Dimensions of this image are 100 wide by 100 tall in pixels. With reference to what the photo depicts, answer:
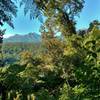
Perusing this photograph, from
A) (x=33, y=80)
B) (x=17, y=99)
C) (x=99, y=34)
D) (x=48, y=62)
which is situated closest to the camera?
(x=17, y=99)

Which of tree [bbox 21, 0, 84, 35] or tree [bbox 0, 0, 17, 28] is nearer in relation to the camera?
tree [bbox 0, 0, 17, 28]

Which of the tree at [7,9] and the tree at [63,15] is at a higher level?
the tree at [63,15]

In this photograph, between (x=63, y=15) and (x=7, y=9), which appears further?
(x=63, y=15)

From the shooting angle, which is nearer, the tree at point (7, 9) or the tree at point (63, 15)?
the tree at point (7, 9)

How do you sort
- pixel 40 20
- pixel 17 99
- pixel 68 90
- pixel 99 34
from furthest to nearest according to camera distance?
1. pixel 99 34
2. pixel 40 20
3. pixel 68 90
4. pixel 17 99

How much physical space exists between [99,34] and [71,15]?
29.8 metres

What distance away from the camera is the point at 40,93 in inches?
295

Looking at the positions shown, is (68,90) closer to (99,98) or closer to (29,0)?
(99,98)

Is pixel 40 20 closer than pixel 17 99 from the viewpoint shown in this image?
No

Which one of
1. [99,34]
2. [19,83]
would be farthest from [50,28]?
[19,83]

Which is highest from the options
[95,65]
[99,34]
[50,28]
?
[50,28]

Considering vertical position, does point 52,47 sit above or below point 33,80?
above

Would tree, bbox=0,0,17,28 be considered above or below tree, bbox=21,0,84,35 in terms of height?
below

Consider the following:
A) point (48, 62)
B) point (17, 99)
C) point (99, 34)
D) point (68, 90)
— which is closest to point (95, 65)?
point (68, 90)
